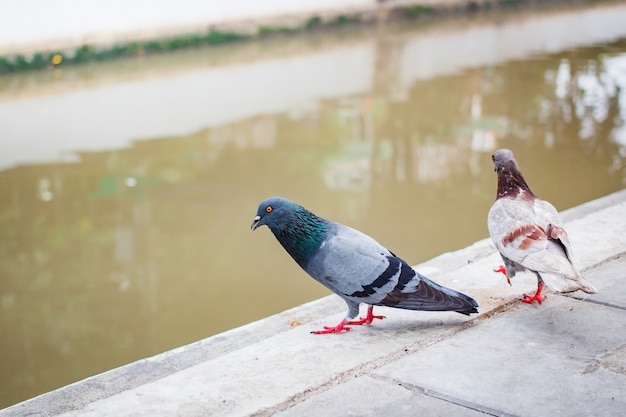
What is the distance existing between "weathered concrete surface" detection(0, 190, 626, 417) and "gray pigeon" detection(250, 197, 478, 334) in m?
0.14

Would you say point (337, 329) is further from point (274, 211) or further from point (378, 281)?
point (274, 211)

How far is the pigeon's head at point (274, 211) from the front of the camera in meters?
3.06

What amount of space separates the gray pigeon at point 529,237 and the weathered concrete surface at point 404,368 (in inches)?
7.2

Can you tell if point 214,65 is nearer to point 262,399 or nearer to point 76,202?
point 76,202

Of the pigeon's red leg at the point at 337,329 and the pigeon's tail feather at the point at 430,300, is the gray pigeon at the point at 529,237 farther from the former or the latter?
the pigeon's red leg at the point at 337,329

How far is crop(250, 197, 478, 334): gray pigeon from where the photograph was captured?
296cm

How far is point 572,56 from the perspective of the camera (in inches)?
527

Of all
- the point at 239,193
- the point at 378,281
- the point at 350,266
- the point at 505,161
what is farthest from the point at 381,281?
the point at 239,193

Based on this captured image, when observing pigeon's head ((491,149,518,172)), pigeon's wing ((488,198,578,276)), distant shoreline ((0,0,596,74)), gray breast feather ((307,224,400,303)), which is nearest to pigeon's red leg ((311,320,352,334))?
gray breast feather ((307,224,400,303))

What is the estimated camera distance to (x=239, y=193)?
6938 mm

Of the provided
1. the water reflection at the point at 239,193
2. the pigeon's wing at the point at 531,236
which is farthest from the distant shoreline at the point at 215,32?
the pigeon's wing at the point at 531,236

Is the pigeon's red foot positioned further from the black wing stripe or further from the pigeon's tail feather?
the black wing stripe

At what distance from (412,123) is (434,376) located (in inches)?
269

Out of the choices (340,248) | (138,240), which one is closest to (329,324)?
(340,248)
